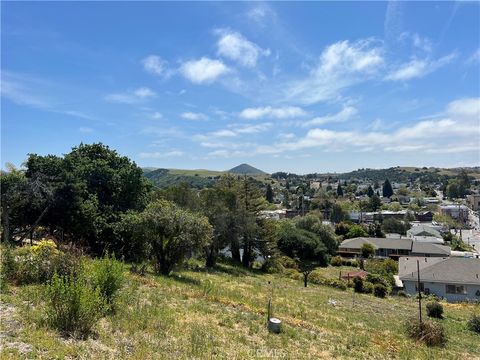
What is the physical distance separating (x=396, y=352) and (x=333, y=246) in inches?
1897

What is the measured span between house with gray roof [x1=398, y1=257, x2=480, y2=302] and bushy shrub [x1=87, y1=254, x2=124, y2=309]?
32.6 meters

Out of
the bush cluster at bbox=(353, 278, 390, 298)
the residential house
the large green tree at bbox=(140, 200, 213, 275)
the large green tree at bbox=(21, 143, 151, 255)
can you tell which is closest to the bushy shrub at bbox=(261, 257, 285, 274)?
the bush cluster at bbox=(353, 278, 390, 298)

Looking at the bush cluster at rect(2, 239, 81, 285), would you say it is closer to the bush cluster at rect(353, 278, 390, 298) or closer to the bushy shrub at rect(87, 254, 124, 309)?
the bushy shrub at rect(87, 254, 124, 309)

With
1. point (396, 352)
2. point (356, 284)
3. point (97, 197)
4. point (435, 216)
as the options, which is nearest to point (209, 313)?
point (396, 352)

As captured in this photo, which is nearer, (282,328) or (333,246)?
(282,328)

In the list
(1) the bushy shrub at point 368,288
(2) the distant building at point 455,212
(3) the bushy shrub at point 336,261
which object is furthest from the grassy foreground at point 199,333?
(2) the distant building at point 455,212

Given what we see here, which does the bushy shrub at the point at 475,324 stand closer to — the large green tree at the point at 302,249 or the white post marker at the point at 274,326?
the white post marker at the point at 274,326

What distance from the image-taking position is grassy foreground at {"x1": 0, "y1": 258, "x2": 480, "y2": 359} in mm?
6430

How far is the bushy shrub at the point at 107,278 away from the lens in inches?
342

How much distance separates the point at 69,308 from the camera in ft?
22.6

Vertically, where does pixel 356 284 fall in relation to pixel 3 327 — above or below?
below

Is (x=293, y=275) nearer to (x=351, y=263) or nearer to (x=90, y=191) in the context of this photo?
(x=351, y=263)

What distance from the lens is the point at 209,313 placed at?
1124 cm

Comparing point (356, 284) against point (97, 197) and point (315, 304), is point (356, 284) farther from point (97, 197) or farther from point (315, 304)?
point (97, 197)
